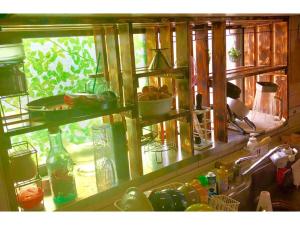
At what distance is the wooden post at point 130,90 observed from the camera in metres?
1.22

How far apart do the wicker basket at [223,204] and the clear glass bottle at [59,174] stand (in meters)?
0.58

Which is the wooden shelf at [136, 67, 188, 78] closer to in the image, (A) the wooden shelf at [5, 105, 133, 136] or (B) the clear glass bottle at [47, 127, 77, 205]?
(A) the wooden shelf at [5, 105, 133, 136]

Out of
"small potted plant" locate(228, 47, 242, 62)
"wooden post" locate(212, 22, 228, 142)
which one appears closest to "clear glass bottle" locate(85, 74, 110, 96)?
"wooden post" locate(212, 22, 228, 142)

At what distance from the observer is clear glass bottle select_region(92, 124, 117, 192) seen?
130cm

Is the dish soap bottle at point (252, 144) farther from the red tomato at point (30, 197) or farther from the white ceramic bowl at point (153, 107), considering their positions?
the red tomato at point (30, 197)

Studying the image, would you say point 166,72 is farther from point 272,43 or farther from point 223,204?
point 272,43

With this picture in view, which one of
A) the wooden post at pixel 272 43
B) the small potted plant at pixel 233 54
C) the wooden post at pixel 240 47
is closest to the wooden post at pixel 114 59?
the small potted plant at pixel 233 54

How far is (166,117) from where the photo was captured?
1369mm

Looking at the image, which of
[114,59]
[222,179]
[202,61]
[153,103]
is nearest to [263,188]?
[222,179]

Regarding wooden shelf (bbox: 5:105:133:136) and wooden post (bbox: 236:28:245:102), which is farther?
wooden post (bbox: 236:28:245:102)

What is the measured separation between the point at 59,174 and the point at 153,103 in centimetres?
49

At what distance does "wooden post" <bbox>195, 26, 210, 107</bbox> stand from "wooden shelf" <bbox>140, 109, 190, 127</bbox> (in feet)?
1.20
